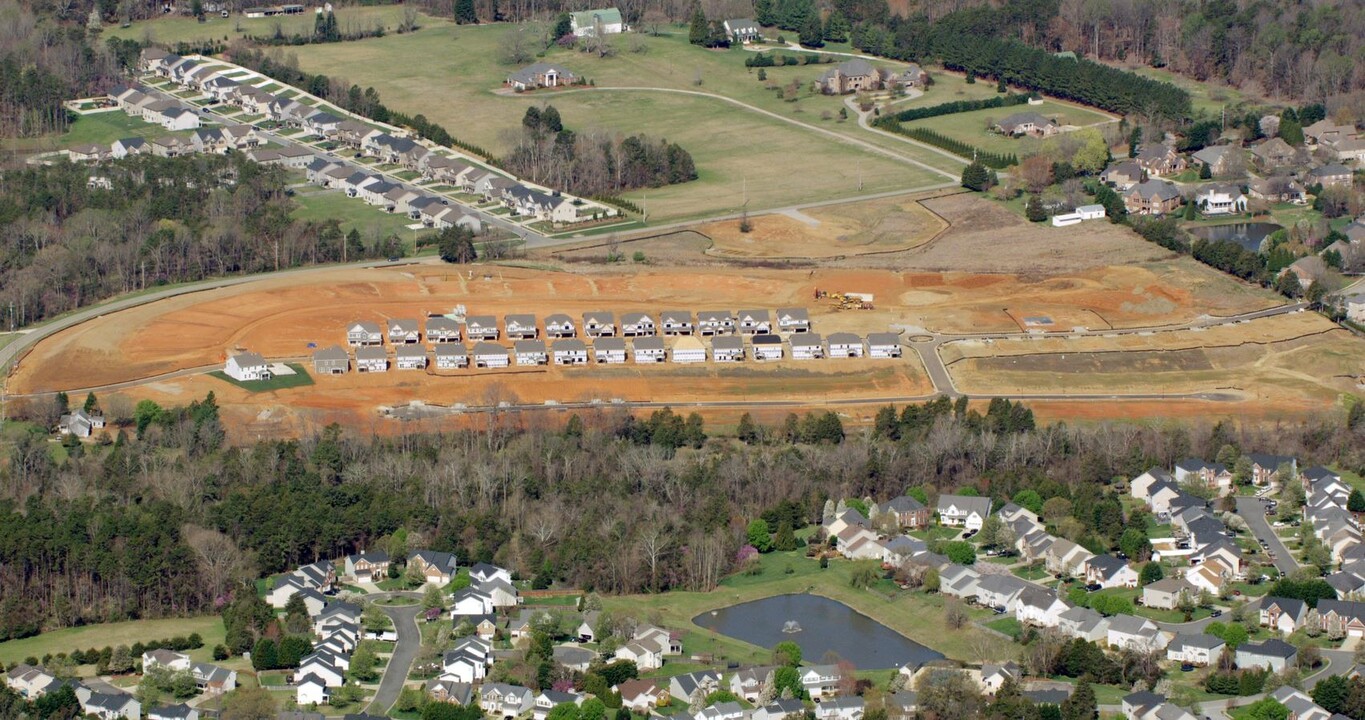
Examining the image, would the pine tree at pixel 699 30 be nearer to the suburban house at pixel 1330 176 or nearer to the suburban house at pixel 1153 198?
the suburban house at pixel 1153 198

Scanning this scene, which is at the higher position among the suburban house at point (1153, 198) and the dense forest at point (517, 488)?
the suburban house at point (1153, 198)

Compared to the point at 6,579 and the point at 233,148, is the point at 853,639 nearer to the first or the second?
the point at 6,579

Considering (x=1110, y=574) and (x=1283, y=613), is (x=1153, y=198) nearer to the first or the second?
(x=1110, y=574)

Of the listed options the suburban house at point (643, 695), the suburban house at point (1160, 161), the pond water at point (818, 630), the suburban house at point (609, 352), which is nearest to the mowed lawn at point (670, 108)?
the suburban house at point (1160, 161)

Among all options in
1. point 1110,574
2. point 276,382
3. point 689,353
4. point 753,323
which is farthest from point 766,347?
point 1110,574

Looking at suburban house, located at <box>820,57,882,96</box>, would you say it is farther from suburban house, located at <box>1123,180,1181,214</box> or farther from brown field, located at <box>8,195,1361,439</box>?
brown field, located at <box>8,195,1361,439</box>
